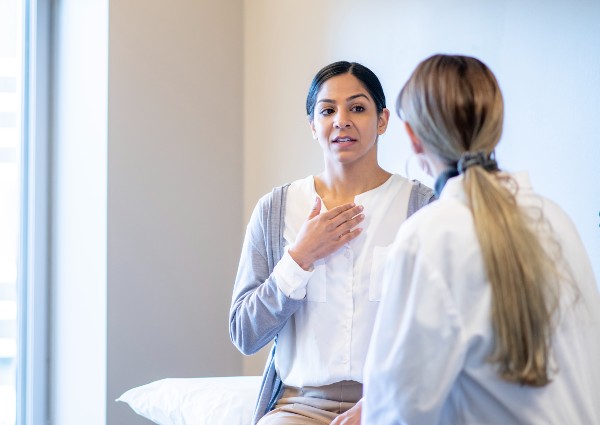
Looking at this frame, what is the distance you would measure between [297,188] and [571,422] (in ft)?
3.24

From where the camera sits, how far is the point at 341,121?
1.96 meters

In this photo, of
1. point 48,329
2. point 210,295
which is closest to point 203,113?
point 210,295

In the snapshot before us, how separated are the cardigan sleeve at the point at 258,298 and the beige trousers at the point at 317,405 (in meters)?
0.16

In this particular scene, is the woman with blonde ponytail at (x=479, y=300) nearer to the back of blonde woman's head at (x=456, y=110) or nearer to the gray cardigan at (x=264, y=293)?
the back of blonde woman's head at (x=456, y=110)

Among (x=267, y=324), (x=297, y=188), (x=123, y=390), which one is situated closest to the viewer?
(x=267, y=324)

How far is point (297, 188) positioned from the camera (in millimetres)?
2088

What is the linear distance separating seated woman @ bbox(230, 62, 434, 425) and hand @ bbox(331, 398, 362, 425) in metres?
0.11

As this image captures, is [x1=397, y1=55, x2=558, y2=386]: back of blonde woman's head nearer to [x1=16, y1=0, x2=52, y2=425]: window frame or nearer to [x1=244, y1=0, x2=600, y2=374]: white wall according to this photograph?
[x1=244, y1=0, x2=600, y2=374]: white wall

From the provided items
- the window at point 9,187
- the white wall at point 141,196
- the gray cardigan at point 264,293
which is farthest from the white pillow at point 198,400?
the window at point 9,187

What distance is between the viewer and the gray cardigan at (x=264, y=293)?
1908 mm

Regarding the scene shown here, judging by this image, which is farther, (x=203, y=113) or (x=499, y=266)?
(x=203, y=113)

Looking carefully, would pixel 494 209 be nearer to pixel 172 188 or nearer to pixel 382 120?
pixel 382 120

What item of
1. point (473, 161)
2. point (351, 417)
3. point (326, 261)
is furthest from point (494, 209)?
point (326, 261)

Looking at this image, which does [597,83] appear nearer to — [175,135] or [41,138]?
[175,135]
